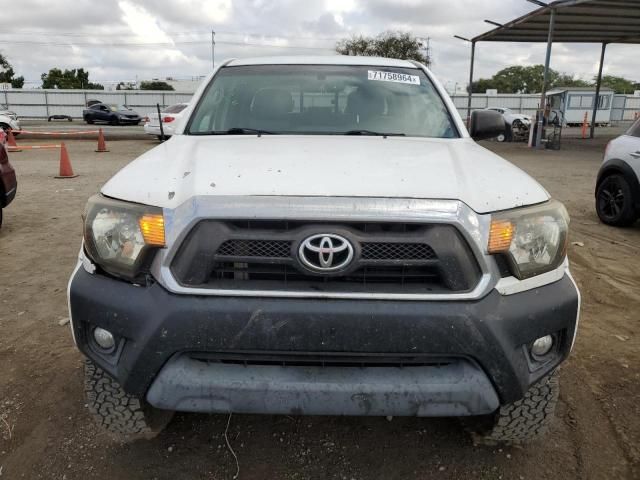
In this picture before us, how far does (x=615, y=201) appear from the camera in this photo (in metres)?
6.79

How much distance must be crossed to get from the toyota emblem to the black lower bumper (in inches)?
4.8

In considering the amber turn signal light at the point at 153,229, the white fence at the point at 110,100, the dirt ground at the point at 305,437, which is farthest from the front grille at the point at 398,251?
the white fence at the point at 110,100

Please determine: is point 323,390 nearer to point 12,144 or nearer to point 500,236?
point 500,236

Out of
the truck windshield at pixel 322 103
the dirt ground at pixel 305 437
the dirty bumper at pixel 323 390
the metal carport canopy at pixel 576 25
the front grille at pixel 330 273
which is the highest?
the metal carport canopy at pixel 576 25

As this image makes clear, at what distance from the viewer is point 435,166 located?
221 cm

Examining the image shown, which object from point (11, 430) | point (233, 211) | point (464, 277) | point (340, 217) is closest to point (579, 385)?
point (464, 277)

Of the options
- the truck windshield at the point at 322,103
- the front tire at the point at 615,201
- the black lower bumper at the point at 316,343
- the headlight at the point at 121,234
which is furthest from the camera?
the front tire at the point at 615,201

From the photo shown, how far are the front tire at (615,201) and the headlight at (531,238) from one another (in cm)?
526

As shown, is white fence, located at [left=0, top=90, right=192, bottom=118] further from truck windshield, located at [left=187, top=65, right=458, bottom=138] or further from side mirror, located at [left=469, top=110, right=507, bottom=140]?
side mirror, located at [left=469, top=110, right=507, bottom=140]

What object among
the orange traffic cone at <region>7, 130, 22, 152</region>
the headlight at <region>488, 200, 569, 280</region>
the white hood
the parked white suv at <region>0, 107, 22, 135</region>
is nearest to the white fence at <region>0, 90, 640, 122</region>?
the parked white suv at <region>0, 107, 22, 135</region>

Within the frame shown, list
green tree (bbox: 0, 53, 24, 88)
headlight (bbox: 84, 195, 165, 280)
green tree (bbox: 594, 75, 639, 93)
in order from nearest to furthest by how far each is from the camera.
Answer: headlight (bbox: 84, 195, 165, 280)
green tree (bbox: 0, 53, 24, 88)
green tree (bbox: 594, 75, 639, 93)

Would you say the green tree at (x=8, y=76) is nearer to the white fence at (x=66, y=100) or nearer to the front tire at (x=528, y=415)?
the white fence at (x=66, y=100)

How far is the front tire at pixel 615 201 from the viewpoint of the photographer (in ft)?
21.4

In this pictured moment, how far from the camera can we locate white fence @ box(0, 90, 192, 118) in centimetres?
3900
